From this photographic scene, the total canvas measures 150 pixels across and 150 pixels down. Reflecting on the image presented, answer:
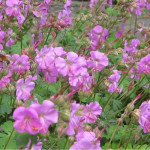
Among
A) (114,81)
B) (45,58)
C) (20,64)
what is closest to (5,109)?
(20,64)

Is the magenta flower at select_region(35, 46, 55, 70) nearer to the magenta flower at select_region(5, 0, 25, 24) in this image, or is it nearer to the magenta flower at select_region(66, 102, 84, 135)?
the magenta flower at select_region(66, 102, 84, 135)

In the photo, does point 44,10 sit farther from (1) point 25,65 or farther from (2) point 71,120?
(2) point 71,120

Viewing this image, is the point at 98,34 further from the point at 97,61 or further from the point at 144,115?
the point at 144,115

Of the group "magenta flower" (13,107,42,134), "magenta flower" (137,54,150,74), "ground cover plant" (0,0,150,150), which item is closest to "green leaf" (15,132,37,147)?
"ground cover plant" (0,0,150,150)

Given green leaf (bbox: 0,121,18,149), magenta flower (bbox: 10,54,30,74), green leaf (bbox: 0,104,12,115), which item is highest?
magenta flower (bbox: 10,54,30,74)

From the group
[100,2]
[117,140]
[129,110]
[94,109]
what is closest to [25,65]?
[94,109]

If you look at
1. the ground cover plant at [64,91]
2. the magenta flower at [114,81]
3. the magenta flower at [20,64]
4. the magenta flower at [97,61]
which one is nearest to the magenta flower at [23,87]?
the ground cover plant at [64,91]

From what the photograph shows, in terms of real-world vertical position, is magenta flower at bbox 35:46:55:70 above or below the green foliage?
above
